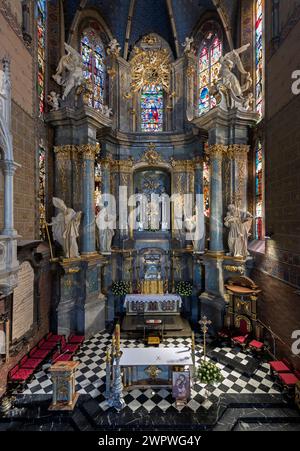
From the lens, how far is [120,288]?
40.7 feet

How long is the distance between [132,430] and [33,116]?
35.0 feet

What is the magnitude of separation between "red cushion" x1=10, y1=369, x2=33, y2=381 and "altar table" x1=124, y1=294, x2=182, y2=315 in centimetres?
499

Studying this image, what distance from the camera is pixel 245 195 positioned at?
1080cm

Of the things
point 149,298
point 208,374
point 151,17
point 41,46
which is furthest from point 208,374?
point 151,17

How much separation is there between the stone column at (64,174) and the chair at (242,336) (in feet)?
29.8

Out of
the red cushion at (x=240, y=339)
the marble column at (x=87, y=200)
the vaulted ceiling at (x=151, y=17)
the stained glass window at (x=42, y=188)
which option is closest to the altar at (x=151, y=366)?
the red cushion at (x=240, y=339)

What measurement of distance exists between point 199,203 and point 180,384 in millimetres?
8190

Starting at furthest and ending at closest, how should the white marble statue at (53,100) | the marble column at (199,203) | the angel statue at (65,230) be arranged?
the marble column at (199,203) < the white marble statue at (53,100) < the angel statue at (65,230)

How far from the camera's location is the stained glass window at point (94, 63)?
A: 12625 millimetres

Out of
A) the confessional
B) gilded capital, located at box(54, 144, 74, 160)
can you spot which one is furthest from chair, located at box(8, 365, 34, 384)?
gilded capital, located at box(54, 144, 74, 160)

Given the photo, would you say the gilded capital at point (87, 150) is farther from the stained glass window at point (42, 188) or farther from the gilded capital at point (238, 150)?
the gilded capital at point (238, 150)

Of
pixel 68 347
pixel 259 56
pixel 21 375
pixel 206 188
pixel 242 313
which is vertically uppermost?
pixel 259 56

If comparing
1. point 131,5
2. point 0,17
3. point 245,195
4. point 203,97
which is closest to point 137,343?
point 245,195

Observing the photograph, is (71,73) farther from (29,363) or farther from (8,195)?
(29,363)
